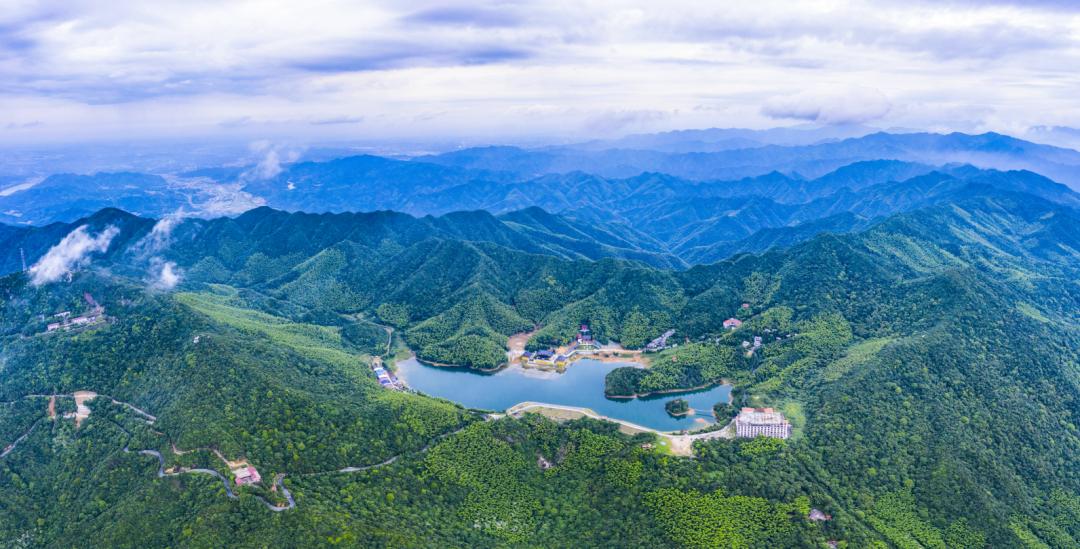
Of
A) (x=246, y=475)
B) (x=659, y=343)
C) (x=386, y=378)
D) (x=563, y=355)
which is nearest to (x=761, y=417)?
(x=659, y=343)

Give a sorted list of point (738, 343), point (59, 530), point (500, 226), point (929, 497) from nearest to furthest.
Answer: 1. point (59, 530)
2. point (929, 497)
3. point (738, 343)
4. point (500, 226)

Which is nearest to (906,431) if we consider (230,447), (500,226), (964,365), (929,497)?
(929,497)

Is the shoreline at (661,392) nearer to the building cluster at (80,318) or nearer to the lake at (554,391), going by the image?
the lake at (554,391)

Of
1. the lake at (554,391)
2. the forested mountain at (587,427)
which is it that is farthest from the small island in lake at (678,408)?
the forested mountain at (587,427)

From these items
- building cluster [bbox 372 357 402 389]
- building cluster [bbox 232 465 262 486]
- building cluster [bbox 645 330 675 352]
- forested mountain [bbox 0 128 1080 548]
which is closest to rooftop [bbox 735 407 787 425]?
forested mountain [bbox 0 128 1080 548]

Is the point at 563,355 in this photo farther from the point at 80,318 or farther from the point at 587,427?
the point at 80,318

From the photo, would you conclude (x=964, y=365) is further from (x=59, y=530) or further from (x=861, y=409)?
(x=59, y=530)

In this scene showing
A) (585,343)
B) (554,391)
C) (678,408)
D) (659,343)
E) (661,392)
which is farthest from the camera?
(585,343)
